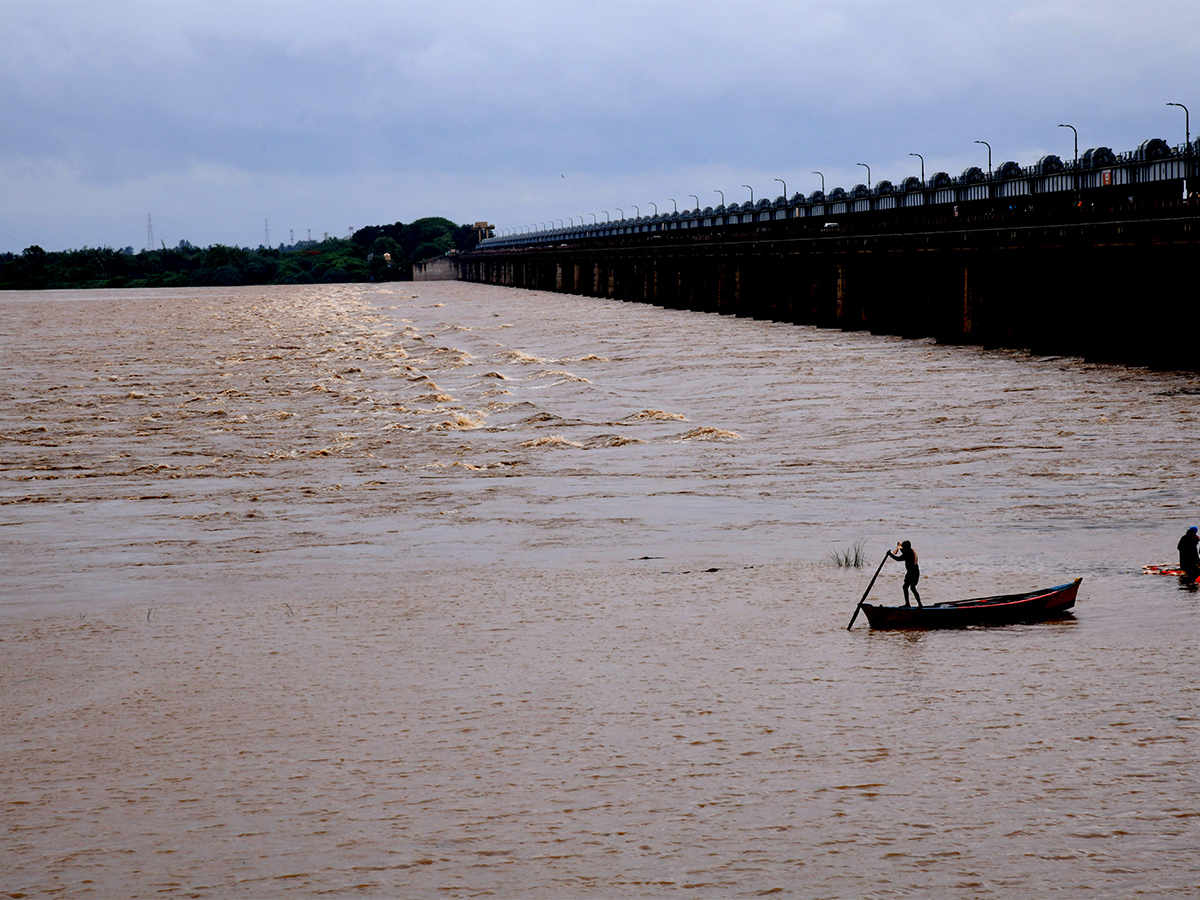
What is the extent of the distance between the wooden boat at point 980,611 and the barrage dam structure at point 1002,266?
29.7 meters

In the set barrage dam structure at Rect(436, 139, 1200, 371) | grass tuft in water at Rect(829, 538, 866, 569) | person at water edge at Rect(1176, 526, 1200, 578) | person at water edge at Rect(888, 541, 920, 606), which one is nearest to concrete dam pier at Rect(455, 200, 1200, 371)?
barrage dam structure at Rect(436, 139, 1200, 371)

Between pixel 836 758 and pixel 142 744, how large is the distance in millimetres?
6814

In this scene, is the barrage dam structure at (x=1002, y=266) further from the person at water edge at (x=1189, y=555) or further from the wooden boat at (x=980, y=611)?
the wooden boat at (x=980, y=611)

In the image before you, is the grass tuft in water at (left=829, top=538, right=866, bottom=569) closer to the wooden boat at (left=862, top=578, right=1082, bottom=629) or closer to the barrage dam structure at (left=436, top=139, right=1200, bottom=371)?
the wooden boat at (left=862, top=578, right=1082, bottom=629)

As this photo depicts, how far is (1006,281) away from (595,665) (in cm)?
4749

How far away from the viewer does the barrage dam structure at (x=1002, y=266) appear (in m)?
46.6

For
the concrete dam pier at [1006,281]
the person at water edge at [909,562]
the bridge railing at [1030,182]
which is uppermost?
the bridge railing at [1030,182]

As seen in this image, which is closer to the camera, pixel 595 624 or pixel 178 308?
pixel 595 624

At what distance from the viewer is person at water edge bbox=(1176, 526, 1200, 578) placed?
59.5ft

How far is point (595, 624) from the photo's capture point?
56.8 feet

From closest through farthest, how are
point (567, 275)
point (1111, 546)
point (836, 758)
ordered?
point (836, 758), point (1111, 546), point (567, 275)

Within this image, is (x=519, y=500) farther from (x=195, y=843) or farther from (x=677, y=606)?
(x=195, y=843)

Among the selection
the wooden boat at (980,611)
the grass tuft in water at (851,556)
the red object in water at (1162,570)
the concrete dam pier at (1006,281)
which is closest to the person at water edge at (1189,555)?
the red object in water at (1162,570)

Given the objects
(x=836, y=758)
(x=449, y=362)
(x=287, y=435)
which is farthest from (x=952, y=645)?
(x=449, y=362)
